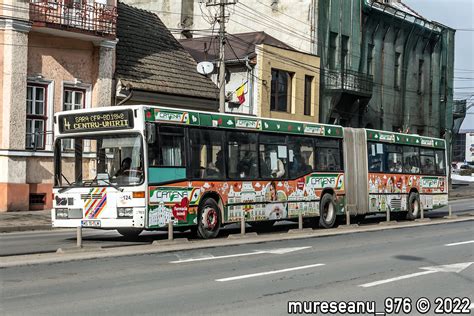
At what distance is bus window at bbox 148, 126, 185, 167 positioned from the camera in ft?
53.4

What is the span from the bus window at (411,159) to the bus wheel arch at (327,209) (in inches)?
196

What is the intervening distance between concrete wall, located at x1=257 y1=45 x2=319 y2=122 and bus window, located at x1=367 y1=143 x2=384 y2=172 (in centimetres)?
1227

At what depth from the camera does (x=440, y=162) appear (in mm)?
28938

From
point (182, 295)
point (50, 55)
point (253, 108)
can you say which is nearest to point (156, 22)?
point (253, 108)

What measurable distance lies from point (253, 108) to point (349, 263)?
929 inches

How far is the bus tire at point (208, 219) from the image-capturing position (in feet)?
57.5

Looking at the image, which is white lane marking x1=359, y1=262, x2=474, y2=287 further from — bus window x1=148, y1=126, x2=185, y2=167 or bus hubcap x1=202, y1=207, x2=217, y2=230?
bus window x1=148, y1=126, x2=185, y2=167

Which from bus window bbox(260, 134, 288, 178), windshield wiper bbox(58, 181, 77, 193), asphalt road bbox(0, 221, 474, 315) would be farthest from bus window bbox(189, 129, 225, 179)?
windshield wiper bbox(58, 181, 77, 193)

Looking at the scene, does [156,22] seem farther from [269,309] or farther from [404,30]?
[269,309]

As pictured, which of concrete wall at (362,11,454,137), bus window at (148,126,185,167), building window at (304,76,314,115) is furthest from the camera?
concrete wall at (362,11,454,137)

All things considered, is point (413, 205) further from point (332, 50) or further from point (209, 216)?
point (332, 50)

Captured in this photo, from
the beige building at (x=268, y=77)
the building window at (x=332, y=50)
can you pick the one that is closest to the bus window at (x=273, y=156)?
the beige building at (x=268, y=77)

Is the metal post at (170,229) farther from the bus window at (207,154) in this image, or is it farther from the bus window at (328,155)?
the bus window at (328,155)

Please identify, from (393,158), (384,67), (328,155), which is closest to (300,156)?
(328,155)
